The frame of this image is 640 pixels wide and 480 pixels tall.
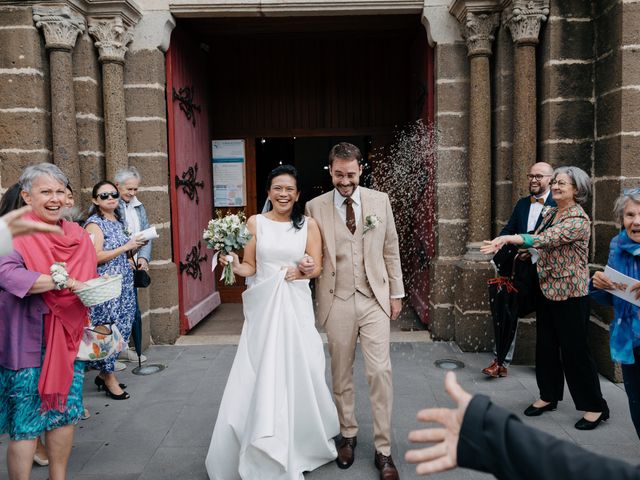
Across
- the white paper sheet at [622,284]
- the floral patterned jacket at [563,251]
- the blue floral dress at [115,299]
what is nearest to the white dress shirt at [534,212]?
the floral patterned jacket at [563,251]

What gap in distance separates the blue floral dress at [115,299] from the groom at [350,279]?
1707 millimetres

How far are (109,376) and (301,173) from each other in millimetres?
6817

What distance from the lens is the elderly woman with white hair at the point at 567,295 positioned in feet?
12.2

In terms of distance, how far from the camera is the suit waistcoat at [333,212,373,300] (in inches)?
135

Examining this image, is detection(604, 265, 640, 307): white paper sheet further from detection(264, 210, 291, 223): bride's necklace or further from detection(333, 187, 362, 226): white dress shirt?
detection(264, 210, 291, 223): bride's necklace

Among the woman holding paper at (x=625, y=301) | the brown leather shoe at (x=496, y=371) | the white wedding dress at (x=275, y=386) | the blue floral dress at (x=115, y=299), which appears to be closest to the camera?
the white wedding dress at (x=275, y=386)

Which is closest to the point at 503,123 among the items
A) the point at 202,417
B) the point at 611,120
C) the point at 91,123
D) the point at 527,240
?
the point at 611,120

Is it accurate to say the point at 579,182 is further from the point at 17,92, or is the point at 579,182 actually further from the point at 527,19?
the point at 17,92

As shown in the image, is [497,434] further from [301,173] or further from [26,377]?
[301,173]

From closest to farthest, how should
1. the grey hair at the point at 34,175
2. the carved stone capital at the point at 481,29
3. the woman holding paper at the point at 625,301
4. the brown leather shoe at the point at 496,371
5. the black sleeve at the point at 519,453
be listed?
1. the black sleeve at the point at 519,453
2. the grey hair at the point at 34,175
3. the woman holding paper at the point at 625,301
4. the brown leather shoe at the point at 496,371
5. the carved stone capital at the point at 481,29

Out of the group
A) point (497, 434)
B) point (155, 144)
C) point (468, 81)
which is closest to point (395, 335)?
point (468, 81)

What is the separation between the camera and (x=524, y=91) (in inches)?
206

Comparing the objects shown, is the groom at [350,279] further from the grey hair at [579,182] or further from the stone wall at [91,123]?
the stone wall at [91,123]

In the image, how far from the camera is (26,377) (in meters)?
2.72
